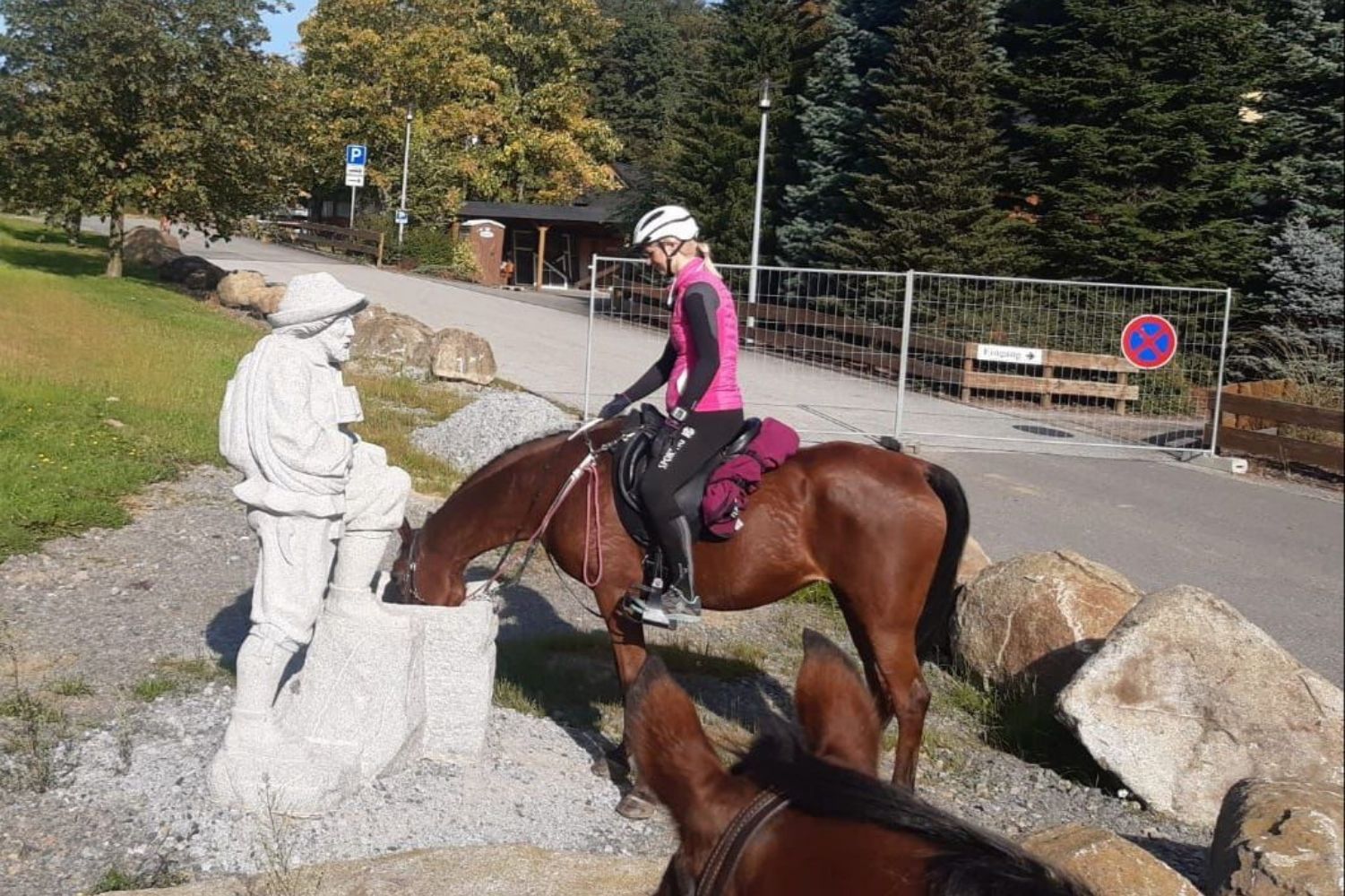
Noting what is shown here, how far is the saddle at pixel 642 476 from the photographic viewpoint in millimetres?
5379

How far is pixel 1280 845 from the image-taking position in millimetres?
3697

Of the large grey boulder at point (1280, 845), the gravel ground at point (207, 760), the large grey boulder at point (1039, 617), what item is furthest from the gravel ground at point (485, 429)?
the large grey boulder at point (1280, 845)

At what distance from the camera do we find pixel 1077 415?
16781 mm

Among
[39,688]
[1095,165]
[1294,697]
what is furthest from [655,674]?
[1095,165]

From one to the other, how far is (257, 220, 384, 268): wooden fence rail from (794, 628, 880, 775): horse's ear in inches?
1651

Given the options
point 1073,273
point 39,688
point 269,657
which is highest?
point 1073,273

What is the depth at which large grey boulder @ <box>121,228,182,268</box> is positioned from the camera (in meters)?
31.5

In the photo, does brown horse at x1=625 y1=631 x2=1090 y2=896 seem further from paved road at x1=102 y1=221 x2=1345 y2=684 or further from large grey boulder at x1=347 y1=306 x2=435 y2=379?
large grey boulder at x1=347 y1=306 x2=435 y2=379

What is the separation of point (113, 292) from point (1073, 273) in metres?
17.3

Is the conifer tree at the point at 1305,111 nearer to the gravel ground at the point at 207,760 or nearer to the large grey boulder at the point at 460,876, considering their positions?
the gravel ground at the point at 207,760

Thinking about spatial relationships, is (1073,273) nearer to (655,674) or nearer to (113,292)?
(113,292)

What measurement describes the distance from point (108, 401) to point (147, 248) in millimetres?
20396

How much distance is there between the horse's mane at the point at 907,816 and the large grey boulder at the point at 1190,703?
3983 mm

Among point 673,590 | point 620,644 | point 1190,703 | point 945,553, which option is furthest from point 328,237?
point 1190,703
